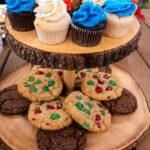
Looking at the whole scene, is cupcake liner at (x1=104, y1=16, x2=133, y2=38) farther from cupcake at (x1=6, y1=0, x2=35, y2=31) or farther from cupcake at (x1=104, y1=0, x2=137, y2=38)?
cupcake at (x1=6, y1=0, x2=35, y2=31)

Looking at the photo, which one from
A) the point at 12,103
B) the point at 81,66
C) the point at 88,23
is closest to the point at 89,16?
the point at 88,23

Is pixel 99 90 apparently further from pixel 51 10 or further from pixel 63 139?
pixel 51 10

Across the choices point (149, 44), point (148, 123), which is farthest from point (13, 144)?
point (149, 44)

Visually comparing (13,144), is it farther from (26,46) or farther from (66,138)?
(26,46)

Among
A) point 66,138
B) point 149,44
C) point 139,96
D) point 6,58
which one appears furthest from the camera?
point 149,44

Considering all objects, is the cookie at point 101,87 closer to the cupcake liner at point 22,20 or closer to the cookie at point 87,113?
the cookie at point 87,113

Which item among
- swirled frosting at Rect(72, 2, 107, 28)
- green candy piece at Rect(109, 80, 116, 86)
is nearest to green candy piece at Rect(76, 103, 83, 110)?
green candy piece at Rect(109, 80, 116, 86)
